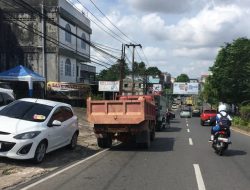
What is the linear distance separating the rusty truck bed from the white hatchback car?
42.7 inches

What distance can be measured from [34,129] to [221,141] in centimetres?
640

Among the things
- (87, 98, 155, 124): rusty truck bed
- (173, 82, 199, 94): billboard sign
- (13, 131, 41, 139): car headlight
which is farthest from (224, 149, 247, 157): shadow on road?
(173, 82, 199, 94): billboard sign

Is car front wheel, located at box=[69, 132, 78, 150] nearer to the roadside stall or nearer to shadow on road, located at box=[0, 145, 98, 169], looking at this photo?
shadow on road, located at box=[0, 145, 98, 169]

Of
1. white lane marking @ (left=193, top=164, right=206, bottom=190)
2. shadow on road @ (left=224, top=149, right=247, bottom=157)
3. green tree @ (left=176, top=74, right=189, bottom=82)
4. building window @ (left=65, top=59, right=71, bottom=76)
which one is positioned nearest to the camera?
white lane marking @ (left=193, top=164, right=206, bottom=190)

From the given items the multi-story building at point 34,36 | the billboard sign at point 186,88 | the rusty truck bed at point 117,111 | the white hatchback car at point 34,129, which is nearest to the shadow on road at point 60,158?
the white hatchback car at point 34,129

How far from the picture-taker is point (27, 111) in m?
14.2

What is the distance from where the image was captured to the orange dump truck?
56.2ft

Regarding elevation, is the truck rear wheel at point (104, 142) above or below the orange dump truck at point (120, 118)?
below

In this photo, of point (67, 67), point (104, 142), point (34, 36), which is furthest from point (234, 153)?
point (67, 67)

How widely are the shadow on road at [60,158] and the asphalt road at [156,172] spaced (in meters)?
0.58

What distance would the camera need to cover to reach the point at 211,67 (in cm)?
6419

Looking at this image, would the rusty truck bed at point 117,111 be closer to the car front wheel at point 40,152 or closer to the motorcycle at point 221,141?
the motorcycle at point 221,141

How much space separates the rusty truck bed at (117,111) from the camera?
17.1 metres

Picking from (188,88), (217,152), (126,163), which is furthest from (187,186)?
(188,88)
